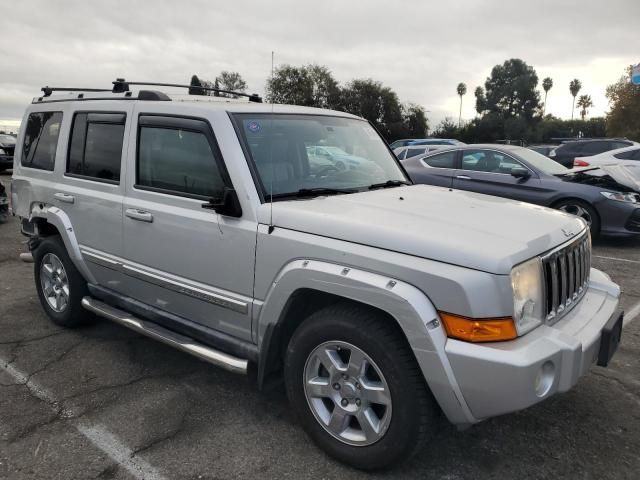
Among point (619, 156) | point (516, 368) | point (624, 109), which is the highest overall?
point (624, 109)

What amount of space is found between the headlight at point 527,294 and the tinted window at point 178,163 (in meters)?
1.69

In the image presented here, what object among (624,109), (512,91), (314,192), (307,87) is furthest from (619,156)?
(512,91)

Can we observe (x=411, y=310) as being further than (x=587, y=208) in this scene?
No

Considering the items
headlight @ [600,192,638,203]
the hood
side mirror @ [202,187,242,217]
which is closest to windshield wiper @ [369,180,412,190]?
the hood

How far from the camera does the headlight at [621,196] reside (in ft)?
25.8

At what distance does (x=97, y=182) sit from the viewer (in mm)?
3961

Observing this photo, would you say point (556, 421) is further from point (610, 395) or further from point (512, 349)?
point (512, 349)

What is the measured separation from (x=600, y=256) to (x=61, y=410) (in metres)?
6.86

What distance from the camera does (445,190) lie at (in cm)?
384

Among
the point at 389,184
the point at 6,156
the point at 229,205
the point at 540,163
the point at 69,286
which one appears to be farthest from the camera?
the point at 6,156

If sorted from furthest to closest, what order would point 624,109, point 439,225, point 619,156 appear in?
point 624,109 < point 619,156 < point 439,225

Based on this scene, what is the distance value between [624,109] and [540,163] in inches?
1313

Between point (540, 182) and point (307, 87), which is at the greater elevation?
point (307, 87)

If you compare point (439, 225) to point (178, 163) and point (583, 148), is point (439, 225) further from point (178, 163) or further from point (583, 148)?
point (583, 148)
